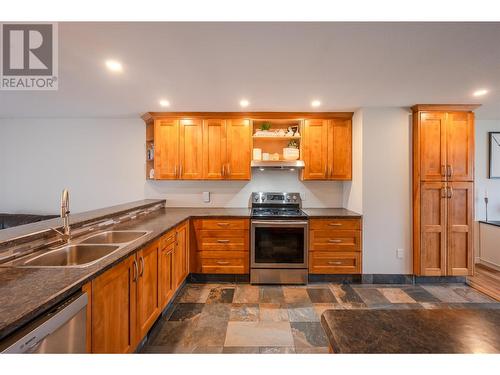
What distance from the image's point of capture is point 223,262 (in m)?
3.20

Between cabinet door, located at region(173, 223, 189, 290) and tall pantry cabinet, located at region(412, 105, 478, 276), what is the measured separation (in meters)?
2.87

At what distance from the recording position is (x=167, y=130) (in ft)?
11.5

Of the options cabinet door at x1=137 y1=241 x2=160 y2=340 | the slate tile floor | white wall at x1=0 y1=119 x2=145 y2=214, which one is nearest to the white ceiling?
white wall at x1=0 y1=119 x2=145 y2=214

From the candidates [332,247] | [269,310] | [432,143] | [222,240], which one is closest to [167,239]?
[222,240]

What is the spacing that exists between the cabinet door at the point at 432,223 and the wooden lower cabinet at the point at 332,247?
0.78 meters

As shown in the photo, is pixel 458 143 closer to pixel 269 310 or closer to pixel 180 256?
pixel 269 310

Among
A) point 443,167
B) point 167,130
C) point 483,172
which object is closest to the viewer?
point 443,167

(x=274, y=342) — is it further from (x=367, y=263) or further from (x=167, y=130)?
(x=167, y=130)

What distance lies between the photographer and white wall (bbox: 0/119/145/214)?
3848mm

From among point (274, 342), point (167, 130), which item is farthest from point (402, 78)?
point (167, 130)

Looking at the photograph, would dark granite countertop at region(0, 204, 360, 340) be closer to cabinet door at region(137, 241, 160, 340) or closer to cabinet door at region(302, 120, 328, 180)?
cabinet door at region(137, 241, 160, 340)

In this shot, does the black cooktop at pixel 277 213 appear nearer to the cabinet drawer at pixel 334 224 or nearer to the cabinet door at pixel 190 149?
the cabinet drawer at pixel 334 224

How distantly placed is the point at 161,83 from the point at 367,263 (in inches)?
126
